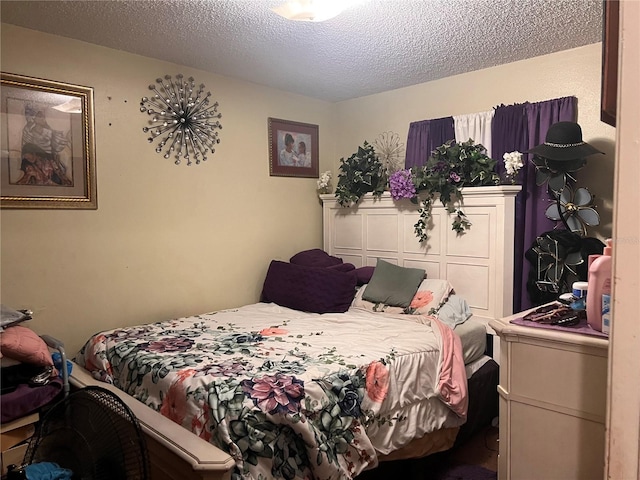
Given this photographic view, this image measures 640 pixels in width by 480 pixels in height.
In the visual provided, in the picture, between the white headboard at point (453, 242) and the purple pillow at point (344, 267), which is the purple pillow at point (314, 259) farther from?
the white headboard at point (453, 242)

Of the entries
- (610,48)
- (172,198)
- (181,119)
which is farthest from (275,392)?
(181,119)

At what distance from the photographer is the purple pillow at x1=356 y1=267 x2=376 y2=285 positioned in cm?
358

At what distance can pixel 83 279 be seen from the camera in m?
2.82

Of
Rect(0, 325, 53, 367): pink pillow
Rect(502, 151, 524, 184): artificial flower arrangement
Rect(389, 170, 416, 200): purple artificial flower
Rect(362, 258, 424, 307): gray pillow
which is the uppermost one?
Rect(502, 151, 524, 184): artificial flower arrangement

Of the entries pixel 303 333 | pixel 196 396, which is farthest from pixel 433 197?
pixel 196 396

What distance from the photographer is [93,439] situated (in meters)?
1.45

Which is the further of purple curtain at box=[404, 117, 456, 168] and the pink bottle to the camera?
purple curtain at box=[404, 117, 456, 168]

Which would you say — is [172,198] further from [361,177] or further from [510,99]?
[510,99]

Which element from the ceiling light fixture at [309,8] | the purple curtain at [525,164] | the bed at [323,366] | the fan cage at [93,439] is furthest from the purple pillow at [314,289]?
the fan cage at [93,439]

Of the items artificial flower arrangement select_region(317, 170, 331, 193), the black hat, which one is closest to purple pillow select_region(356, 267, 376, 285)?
artificial flower arrangement select_region(317, 170, 331, 193)

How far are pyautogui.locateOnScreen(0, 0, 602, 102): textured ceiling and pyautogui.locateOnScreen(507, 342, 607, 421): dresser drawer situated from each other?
5.65ft

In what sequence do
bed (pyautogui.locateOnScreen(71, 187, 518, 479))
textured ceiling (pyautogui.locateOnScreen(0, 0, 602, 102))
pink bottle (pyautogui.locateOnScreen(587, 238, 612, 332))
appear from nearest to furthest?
pink bottle (pyautogui.locateOnScreen(587, 238, 612, 332)) < bed (pyautogui.locateOnScreen(71, 187, 518, 479)) < textured ceiling (pyautogui.locateOnScreen(0, 0, 602, 102))

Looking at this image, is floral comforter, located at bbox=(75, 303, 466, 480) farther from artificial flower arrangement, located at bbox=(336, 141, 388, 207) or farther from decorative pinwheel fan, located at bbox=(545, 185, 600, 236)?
artificial flower arrangement, located at bbox=(336, 141, 388, 207)

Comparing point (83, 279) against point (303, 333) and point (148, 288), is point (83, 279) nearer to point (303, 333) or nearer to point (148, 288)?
point (148, 288)
